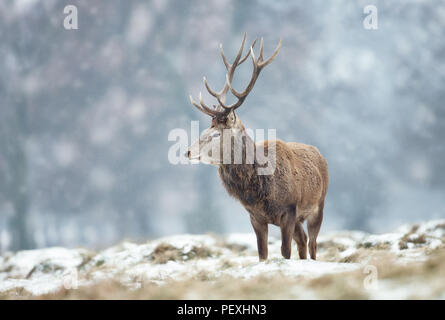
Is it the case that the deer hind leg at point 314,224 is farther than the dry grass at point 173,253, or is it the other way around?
the dry grass at point 173,253

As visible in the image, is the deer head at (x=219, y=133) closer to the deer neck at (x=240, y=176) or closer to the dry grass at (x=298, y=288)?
the deer neck at (x=240, y=176)

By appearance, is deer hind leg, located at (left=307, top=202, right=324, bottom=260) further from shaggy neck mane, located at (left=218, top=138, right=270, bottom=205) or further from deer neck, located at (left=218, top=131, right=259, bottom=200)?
deer neck, located at (left=218, top=131, right=259, bottom=200)

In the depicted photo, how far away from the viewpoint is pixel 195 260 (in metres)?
10.7

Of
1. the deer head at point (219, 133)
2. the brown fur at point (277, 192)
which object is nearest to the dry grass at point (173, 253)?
the brown fur at point (277, 192)

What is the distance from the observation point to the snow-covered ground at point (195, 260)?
5195 mm

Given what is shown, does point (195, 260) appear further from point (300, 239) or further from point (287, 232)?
point (287, 232)

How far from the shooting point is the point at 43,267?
11719 millimetres

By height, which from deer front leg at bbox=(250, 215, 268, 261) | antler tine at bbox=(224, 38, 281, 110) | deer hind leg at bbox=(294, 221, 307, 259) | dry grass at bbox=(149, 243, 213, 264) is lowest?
dry grass at bbox=(149, 243, 213, 264)

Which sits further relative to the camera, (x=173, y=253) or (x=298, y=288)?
(x=173, y=253)

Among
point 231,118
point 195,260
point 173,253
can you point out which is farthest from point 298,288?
point 173,253

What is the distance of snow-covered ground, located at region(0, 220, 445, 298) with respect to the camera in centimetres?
520

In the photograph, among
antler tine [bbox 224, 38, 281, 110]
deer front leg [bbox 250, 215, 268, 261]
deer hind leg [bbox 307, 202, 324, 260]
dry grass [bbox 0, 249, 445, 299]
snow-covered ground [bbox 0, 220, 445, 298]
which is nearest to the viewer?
dry grass [bbox 0, 249, 445, 299]

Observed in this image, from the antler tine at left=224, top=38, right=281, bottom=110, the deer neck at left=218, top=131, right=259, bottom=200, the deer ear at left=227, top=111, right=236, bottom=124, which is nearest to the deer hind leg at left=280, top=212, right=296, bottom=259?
the deer neck at left=218, top=131, right=259, bottom=200
